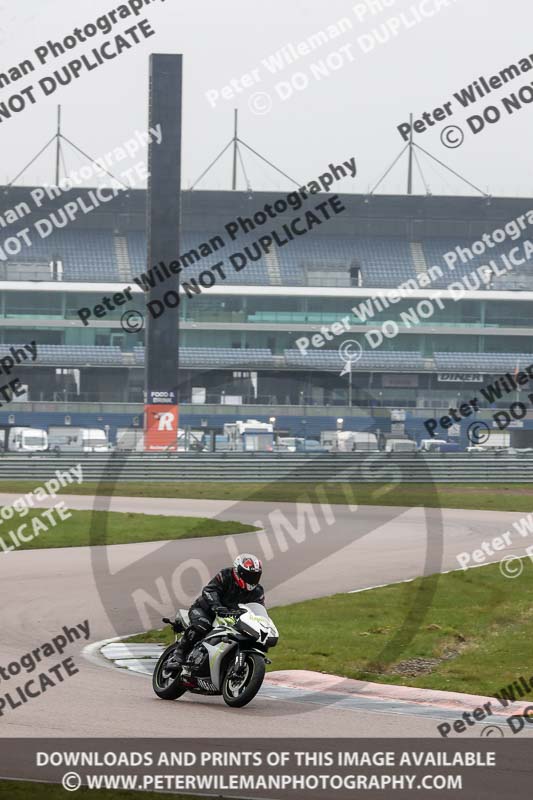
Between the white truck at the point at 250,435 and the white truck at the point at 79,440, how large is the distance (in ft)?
22.2

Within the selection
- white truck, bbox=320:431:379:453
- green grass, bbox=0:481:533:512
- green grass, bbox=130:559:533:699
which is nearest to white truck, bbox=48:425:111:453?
white truck, bbox=320:431:379:453

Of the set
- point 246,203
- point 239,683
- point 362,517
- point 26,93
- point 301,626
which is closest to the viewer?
point 239,683

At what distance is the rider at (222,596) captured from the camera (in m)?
11.0

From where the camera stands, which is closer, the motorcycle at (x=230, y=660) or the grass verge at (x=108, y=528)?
the motorcycle at (x=230, y=660)

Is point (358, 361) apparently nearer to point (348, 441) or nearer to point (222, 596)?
point (348, 441)

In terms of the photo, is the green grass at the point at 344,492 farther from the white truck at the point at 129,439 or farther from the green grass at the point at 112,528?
the white truck at the point at 129,439

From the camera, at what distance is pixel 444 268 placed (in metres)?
88.9

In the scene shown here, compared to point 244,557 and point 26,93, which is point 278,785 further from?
point 26,93

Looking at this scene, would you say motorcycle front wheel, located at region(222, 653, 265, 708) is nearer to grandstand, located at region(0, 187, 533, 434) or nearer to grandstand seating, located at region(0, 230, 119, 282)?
grandstand, located at region(0, 187, 533, 434)

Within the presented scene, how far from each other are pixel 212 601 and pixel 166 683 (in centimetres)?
91

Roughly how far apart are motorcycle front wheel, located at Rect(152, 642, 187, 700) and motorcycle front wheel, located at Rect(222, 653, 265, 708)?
541 millimetres

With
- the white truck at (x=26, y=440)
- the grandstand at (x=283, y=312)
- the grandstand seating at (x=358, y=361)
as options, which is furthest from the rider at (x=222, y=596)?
the grandstand seating at (x=358, y=361)

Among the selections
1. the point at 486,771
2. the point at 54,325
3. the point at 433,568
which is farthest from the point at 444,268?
the point at 486,771

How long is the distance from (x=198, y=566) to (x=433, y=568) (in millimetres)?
4351
